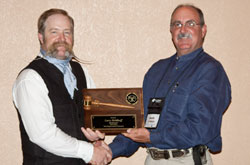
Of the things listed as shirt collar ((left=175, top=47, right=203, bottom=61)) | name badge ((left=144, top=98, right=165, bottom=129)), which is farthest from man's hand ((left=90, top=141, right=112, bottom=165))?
shirt collar ((left=175, top=47, right=203, bottom=61))

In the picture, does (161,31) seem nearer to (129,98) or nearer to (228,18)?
(228,18)

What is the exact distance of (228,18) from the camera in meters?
2.90

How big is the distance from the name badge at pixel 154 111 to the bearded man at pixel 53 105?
0.46 m

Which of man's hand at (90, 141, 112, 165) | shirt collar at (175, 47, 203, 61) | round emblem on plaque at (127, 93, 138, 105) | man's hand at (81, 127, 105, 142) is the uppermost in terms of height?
shirt collar at (175, 47, 203, 61)

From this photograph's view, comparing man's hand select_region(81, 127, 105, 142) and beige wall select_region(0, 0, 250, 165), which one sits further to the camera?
beige wall select_region(0, 0, 250, 165)

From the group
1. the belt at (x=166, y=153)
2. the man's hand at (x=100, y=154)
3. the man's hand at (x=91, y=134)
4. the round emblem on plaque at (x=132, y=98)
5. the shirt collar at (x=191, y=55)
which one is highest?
the shirt collar at (x=191, y=55)

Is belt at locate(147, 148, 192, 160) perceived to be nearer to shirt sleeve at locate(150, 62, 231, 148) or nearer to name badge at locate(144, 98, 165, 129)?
shirt sleeve at locate(150, 62, 231, 148)

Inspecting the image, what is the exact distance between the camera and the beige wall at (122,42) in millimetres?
2848

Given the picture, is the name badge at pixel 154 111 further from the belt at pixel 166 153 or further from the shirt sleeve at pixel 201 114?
the belt at pixel 166 153

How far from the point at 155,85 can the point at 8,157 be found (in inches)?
62.6

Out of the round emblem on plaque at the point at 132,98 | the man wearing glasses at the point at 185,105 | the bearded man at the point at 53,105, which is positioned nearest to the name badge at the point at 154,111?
the man wearing glasses at the point at 185,105

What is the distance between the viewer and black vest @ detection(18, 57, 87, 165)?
2.14 meters

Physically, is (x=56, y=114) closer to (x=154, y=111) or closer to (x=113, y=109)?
(x=113, y=109)

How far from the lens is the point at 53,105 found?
7.06 ft
